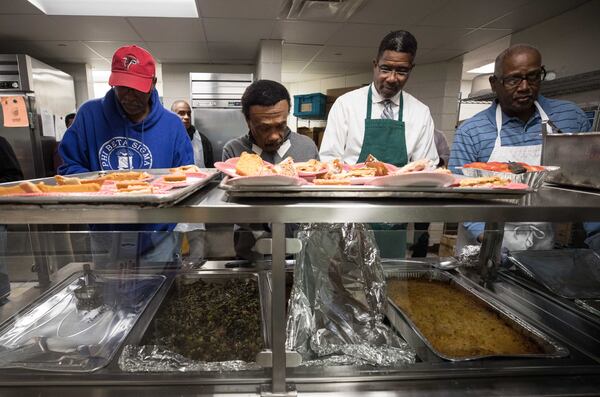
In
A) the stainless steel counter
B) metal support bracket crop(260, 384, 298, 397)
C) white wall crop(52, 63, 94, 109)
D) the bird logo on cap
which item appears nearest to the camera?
the stainless steel counter

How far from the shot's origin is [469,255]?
4.26ft

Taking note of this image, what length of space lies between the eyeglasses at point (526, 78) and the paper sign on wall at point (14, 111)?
16.6ft

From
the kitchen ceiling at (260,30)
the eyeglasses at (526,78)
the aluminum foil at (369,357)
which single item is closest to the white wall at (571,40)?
the kitchen ceiling at (260,30)

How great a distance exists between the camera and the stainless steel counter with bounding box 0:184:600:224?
2.20 feet

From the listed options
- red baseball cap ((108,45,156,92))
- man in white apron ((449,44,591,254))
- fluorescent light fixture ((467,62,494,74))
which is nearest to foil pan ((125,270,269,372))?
red baseball cap ((108,45,156,92))

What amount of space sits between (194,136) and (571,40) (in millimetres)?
4263

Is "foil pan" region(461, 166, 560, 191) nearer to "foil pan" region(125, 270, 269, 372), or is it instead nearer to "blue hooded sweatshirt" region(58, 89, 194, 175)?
"foil pan" region(125, 270, 269, 372)

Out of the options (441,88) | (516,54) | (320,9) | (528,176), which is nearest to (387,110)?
(516,54)

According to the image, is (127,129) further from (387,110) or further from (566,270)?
(566,270)

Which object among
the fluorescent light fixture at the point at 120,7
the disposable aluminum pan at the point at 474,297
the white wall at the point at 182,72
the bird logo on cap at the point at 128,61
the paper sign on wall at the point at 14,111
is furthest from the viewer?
the white wall at the point at 182,72

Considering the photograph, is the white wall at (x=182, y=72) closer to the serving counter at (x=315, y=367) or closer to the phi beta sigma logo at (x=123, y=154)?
the phi beta sigma logo at (x=123, y=154)

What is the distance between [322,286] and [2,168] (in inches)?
92.4

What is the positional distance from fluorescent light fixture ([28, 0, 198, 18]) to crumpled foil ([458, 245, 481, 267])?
3376 mm

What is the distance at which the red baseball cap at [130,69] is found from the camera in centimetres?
162
